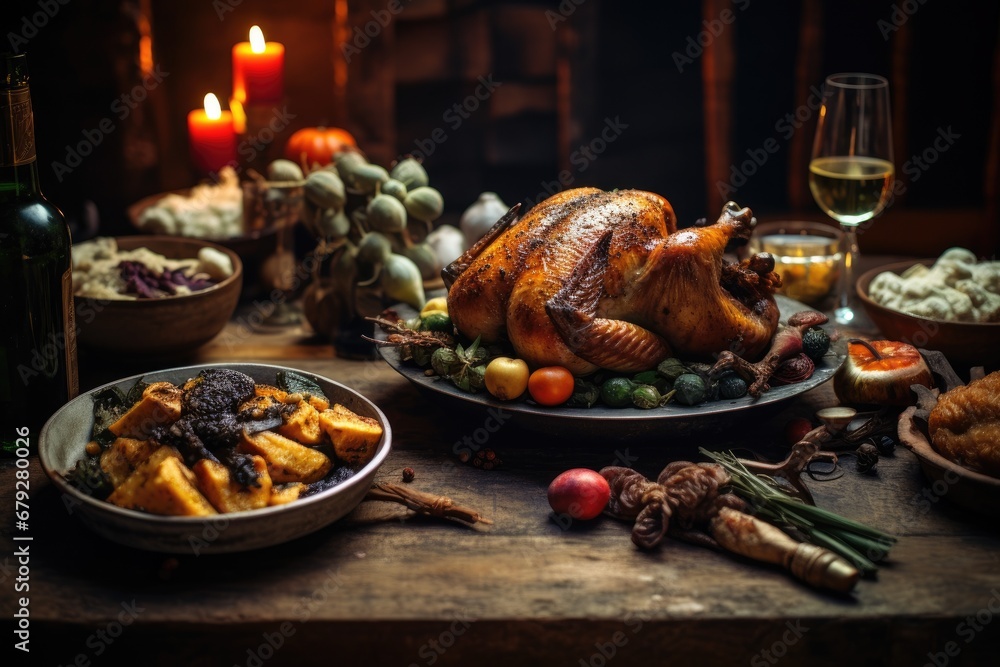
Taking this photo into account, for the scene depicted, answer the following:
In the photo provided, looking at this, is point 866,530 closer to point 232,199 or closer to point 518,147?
point 232,199

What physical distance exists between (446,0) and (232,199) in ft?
4.85

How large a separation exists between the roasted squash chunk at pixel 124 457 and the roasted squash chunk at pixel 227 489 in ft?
0.36

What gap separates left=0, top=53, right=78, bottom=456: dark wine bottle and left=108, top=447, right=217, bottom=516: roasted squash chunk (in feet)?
1.63

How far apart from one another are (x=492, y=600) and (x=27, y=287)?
1.15m

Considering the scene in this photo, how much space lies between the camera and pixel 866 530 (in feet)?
5.42

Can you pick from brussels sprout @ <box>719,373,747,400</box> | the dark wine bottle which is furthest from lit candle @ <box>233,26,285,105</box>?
brussels sprout @ <box>719,373,747,400</box>

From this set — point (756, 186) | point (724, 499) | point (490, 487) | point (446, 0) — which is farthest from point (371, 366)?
point (756, 186)

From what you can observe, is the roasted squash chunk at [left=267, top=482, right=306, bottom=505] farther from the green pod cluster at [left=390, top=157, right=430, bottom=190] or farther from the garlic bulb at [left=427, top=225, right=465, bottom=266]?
the garlic bulb at [left=427, top=225, right=465, bottom=266]

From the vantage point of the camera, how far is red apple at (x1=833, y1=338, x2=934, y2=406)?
6.81 ft

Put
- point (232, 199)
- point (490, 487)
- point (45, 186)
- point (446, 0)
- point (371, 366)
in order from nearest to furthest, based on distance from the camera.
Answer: point (490, 487)
point (371, 366)
point (232, 199)
point (45, 186)
point (446, 0)

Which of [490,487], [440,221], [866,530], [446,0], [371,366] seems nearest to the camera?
[866,530]

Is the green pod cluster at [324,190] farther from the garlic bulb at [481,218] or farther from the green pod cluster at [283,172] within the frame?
the garlic bulb at [481,218]

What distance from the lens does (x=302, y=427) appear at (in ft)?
5.82

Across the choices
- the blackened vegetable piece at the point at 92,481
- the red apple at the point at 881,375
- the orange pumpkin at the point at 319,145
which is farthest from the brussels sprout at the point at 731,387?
the orange pumpkin at the point at 319,145
